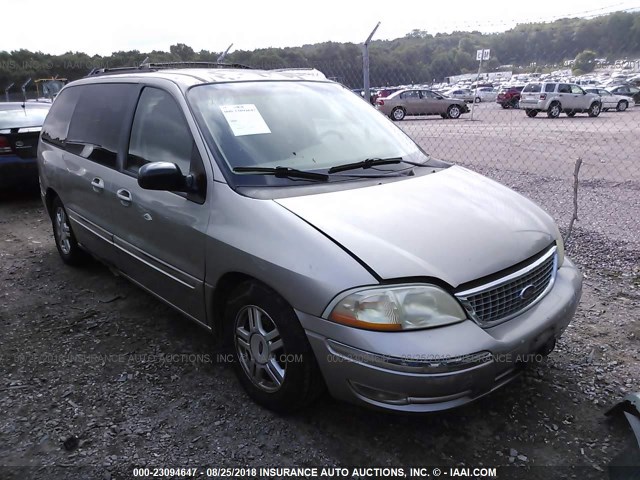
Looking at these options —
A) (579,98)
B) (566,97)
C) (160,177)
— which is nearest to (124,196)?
(160,177)

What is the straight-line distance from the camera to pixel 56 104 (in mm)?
4898

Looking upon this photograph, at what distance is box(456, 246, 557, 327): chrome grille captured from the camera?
2.28 m

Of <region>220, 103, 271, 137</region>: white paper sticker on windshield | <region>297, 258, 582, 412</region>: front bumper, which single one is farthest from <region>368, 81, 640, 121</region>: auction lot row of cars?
<region>297, 258, 582, 412</region>: front bumper

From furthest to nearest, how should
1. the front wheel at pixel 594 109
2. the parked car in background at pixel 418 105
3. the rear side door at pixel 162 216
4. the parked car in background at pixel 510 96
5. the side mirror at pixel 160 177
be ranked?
1. the parked car in background at pixel 510 96
2. the front wheel at pixel 594 109
3. the parked car in background at pixel 418 105
4. the rear side door at pixel 162 216
5. the side mirror at pixel 160 177

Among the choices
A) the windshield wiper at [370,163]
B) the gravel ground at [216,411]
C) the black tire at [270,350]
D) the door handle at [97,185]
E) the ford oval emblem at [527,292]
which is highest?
the windshield wiper at [370,163]

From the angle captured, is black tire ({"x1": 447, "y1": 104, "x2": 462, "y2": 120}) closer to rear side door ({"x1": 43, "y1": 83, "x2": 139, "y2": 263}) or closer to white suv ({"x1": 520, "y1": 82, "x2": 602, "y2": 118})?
white suv ({"x1": 520, "y1": 82, "x2": 602, "y2": 118})

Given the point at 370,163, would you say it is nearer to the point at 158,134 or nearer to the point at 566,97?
the point at 158,134

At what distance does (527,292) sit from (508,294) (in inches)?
6.6

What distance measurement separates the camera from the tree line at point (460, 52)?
8134mm

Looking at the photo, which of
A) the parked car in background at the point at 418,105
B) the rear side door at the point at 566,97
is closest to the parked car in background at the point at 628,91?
the rear side door at the point at 566,97

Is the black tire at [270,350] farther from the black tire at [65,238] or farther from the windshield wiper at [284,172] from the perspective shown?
the black tire at [65,238]

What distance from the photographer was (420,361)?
2.11m

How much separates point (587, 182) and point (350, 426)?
7104mm

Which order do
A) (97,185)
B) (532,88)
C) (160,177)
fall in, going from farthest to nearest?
(532,88)
(97,185)
(160,177)
